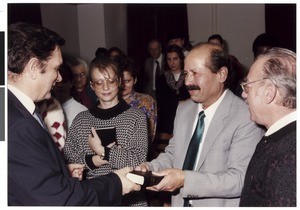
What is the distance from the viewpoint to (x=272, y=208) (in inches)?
35.4

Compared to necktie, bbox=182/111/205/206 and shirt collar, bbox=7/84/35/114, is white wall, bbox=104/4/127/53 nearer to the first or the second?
necktie, bbox=182/111/205/206

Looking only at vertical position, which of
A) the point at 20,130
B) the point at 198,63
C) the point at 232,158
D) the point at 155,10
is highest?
the point at 155,10

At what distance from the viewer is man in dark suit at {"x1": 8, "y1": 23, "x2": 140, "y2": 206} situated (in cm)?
96

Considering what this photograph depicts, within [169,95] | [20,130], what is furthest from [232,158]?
[169,95]

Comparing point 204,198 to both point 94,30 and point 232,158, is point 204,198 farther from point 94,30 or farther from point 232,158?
point 94,30

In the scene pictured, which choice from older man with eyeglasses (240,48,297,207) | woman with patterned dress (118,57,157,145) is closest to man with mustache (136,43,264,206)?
older man with eyeglasses (240,48,297,207)

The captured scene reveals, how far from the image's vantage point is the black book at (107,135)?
1553mm

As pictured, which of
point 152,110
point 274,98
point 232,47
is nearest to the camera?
point 274,98

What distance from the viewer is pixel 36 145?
97 cm

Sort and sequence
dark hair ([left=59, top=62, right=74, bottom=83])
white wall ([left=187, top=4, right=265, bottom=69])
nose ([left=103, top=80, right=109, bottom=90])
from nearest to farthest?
nose ([left=103, top=80, right=109, bottom=90]) < dark hair ([left=59, top=62, right=74, bottom=83]) < white wall ([left=187, top=4, right=265, bottom=69])

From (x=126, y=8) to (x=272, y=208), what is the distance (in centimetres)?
525

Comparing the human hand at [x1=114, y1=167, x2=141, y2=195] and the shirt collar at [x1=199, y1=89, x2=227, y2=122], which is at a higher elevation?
the shirt collar at [x1=199, y1=89, x2=227, y2=122]

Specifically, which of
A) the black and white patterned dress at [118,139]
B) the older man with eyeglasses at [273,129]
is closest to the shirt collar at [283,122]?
the older man with eyeglasses at [273,129]

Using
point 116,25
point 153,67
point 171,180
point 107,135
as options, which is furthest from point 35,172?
point 116,25
